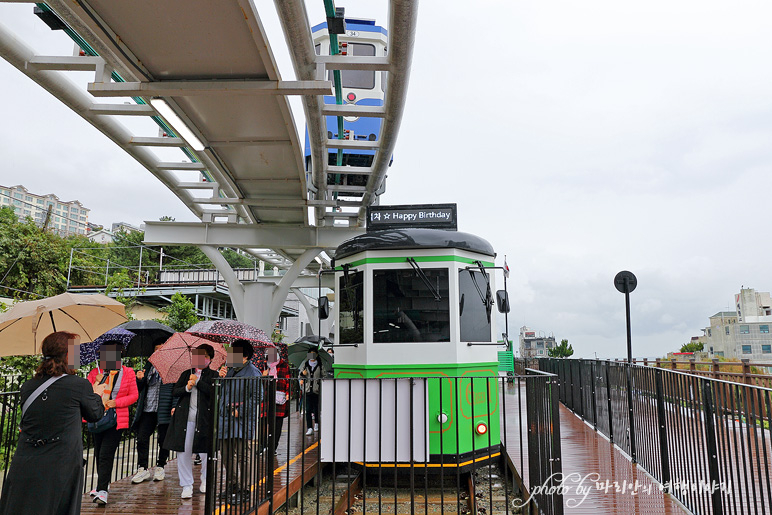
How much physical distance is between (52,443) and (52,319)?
8.99 feet

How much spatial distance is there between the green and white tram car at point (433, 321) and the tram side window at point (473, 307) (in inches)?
0.5

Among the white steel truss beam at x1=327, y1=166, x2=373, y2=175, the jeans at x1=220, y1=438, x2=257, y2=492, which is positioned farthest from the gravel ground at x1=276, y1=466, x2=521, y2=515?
the white steel truss beam at x1=327, y1=166, x2=373, y2=175

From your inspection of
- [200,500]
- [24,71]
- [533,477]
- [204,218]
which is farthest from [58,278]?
[533,477]

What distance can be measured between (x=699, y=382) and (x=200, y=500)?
16.4 ft

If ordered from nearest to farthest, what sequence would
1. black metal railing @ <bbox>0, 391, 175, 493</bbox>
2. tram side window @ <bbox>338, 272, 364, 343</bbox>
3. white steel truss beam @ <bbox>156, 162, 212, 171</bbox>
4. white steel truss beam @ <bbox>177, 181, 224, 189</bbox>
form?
black metal railing @ <bbox>0, 391, 175, 493</bbox>
tram side window @ <bbox>338, 272, 364, 343</bbox>
white steel truss beam @ <bbox>156, 162, 212, 171</bbox>
white steel truss beam @ <bbox>177, 181, 224, 189</bbox>

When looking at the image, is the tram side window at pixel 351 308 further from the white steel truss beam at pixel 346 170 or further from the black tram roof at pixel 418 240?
the white steel truss beam at pixel 346 170

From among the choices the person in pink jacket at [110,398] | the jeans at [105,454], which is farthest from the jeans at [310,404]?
the jeans at [105,454]

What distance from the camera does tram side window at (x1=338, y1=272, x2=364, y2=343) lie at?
A: 7590 millimetres

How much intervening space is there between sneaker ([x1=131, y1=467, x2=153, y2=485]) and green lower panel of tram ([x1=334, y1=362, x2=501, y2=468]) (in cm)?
286

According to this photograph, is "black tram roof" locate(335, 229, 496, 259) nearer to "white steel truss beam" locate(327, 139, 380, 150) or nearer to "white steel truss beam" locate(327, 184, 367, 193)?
"white steel truss beam" locate(327, 139, 380, 150)

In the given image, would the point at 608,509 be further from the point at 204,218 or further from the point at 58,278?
the point at 58,278

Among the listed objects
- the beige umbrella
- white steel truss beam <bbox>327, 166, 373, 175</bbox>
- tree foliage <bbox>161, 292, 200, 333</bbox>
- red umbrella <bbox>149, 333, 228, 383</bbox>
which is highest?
white steel truss beam <bbox>327, 166, 373, 175</bbox>

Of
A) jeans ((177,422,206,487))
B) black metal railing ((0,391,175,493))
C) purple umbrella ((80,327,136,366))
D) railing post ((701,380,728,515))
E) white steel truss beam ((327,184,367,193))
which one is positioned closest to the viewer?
railing post ((701,380,728,515))

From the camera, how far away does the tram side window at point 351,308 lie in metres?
7.59
